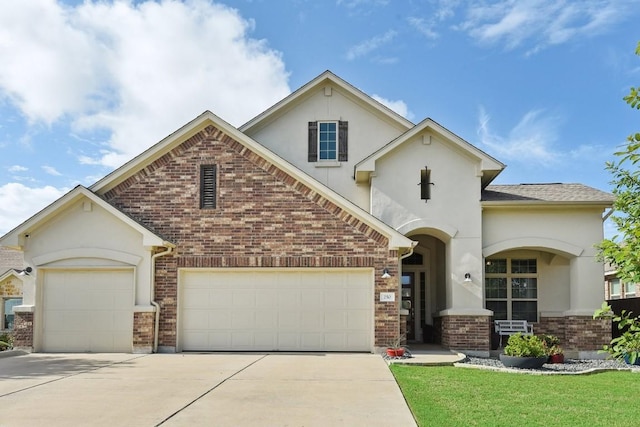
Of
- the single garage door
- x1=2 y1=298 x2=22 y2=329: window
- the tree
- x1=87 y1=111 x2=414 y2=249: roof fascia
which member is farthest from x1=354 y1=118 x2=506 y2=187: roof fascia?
x1=2 y1=298 x2=22 y2=329: window

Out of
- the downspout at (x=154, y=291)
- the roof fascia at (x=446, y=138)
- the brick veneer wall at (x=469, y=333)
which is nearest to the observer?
the downspout at (x=154, y=291)

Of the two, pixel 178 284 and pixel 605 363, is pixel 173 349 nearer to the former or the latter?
pixel 178 284

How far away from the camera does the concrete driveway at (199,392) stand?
25.1ft

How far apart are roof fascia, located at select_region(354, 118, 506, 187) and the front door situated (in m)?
4.88

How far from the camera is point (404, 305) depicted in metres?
18.8

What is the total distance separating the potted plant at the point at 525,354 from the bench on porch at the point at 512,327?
13.2 ft

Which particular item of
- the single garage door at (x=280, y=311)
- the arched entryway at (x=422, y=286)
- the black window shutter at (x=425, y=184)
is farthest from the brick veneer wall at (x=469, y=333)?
the black window shutter at (x=425, y=184)

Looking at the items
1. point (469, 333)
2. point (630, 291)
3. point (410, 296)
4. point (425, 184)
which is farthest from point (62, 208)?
point (630, 291)

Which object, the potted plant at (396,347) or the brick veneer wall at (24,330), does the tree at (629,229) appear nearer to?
the potted plant at (396,347)

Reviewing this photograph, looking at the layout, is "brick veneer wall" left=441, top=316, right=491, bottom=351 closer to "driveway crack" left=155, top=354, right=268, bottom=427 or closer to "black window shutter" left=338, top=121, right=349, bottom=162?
"driveway crack" left=155, top=354, right=268, bottom=427

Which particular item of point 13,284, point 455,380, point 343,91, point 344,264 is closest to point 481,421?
point 455,380

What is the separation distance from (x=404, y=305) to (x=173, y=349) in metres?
7.41

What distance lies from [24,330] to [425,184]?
11234 mm

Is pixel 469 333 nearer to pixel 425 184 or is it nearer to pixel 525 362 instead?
pixel 525 362
